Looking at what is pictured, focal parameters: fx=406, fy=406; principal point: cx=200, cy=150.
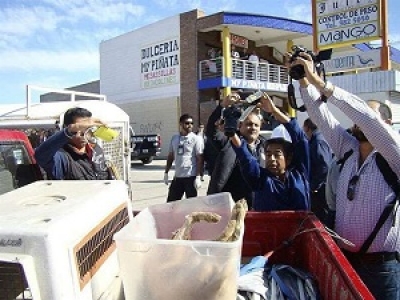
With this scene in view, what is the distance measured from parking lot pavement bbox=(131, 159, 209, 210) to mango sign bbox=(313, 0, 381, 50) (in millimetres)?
5777

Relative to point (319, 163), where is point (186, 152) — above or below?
above

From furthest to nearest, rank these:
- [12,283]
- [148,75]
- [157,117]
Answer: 1. [148,75]
2. [157,117]
3. [12,283]

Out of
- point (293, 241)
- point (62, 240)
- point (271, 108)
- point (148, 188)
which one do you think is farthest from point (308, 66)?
point (148, 188)

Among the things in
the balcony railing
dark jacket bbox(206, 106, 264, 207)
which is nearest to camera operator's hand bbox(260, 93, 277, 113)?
dark jacket bbox(206, 106, 264, 207)

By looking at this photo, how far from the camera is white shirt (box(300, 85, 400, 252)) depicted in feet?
6.79

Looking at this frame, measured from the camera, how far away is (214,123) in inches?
157

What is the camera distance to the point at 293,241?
223 centimetres

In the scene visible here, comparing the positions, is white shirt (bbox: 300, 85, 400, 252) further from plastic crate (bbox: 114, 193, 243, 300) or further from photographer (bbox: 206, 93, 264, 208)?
photographer (bbox: 206, 93, 264, 208)

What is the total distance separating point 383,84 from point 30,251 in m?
14.8

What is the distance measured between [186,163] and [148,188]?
505 centimetres

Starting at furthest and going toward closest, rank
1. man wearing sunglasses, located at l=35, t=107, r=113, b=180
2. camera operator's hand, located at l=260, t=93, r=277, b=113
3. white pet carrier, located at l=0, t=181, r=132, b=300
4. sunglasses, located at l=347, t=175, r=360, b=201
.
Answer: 1. camera operator's hand, located at l=260, t=93, r=277, b=113
2. man wearing sunglasses, located at l=35, t=107, r=113, b=180
3. sunglasses, located at l=347, t=175, r=360, b=201
4. white pet carrier, located at l=0, t=181, r=132, b=300

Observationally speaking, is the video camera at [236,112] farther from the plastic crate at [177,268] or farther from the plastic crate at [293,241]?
the plastic crate at [177,268]

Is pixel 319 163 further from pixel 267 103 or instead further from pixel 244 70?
pixel 244 70

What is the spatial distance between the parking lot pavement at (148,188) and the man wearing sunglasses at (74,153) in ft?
16.4
